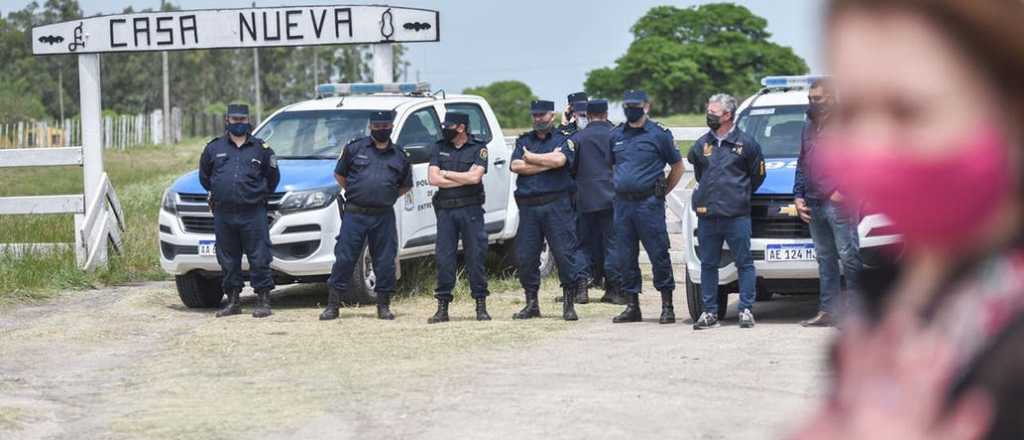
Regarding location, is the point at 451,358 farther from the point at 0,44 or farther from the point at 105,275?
the point at 0,44

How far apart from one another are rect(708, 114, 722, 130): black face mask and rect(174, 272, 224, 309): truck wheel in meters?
4.69

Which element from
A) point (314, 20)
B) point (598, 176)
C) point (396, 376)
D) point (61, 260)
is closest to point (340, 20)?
point (314, 20)

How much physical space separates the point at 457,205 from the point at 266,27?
14.2 ft

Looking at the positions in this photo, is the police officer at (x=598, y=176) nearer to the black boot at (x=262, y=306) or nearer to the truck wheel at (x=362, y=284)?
the truck wheel at (x=362, y=284)

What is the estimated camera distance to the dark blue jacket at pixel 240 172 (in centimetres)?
1245

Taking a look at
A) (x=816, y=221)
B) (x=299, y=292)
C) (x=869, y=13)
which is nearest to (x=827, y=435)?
(x=869, y=13)

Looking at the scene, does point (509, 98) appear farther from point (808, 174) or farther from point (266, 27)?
point (808, 174)

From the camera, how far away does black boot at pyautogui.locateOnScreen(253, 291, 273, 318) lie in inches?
499

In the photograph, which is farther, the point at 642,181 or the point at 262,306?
the point at 262,306

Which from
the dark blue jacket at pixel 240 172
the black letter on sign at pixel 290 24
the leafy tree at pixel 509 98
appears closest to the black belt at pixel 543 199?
the dark blue jacket at pixel 240 172

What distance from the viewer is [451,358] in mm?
9742

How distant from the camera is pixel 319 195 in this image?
12961 mm

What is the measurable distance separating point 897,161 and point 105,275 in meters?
14.8

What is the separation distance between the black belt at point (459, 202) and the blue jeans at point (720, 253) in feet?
6.13
